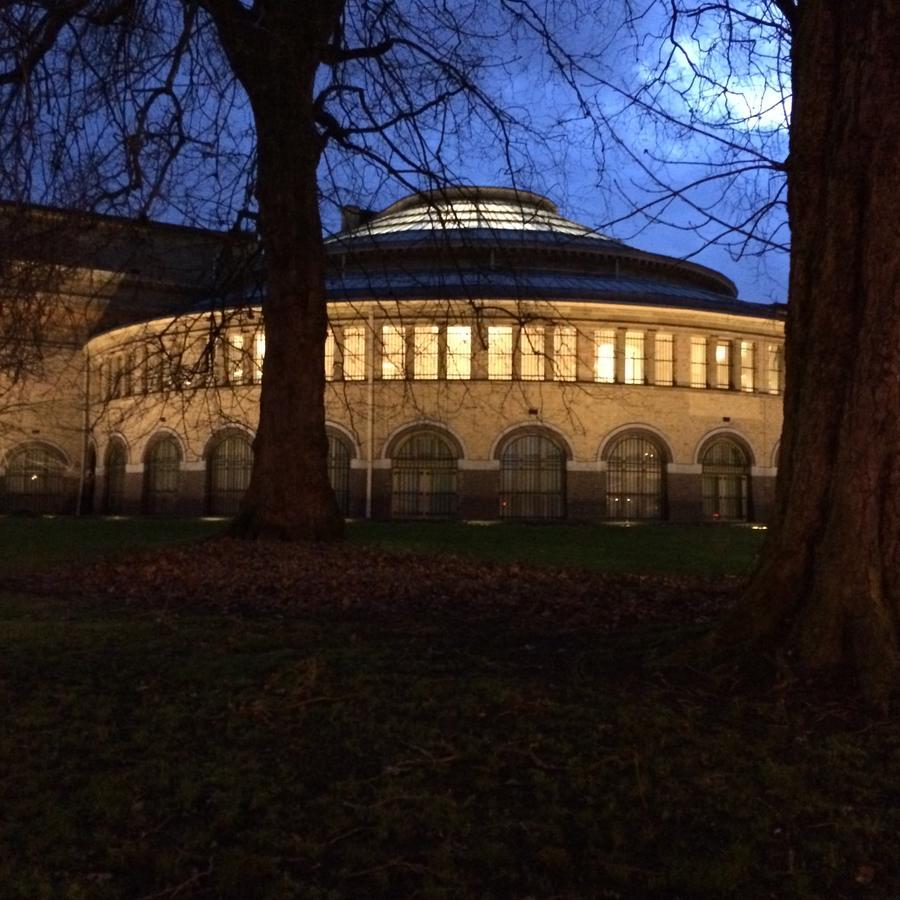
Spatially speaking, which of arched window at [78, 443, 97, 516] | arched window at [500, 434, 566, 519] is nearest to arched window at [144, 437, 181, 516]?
arched window at [78, 443, 97, 516]

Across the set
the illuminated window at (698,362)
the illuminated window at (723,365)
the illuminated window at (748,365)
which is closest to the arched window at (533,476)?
the illuminated window at (698,362)

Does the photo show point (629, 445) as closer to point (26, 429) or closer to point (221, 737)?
point (26, 429)

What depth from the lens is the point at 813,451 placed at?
637cm

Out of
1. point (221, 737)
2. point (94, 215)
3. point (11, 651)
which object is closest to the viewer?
point (221, 737)

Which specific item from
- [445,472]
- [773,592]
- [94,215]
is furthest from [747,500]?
[773,592]

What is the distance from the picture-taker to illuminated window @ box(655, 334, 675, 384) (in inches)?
1700

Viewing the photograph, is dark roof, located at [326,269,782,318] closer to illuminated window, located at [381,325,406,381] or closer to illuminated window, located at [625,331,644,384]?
illuminated window, located at [625,331,644,384]

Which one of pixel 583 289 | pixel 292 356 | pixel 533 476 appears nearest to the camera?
pixel 292 356

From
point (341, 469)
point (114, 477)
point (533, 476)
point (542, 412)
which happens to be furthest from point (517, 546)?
point (114, 477)

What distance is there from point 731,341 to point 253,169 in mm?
32451

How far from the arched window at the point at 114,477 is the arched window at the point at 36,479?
2887 mm

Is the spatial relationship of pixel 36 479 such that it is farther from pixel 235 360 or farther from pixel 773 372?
pixel 773 372

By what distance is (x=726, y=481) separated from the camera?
44.5m

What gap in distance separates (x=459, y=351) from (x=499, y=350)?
163 cm
